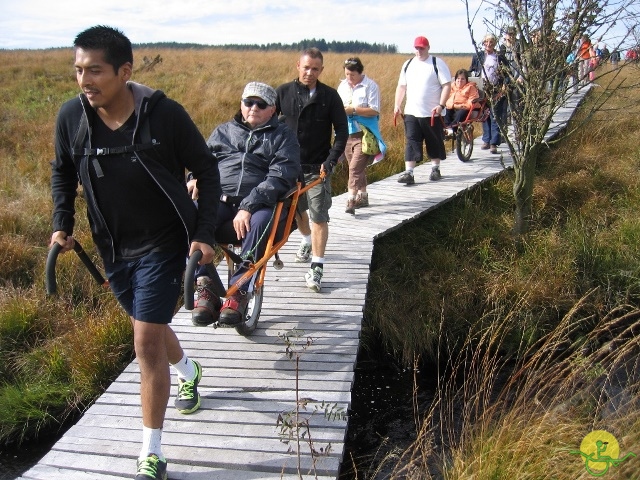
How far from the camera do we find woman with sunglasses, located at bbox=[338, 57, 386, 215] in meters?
6.61

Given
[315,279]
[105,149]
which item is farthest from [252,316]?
[105,149]

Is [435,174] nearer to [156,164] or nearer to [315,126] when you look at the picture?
[315,126]

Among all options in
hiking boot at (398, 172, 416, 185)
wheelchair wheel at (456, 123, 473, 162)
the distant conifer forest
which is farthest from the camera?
the distant conifer forest

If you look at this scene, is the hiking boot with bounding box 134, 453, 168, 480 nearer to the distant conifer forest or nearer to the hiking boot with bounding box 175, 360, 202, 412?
the hiking boot with bounding box 175, 360, 202, 412

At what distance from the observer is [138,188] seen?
268 cm

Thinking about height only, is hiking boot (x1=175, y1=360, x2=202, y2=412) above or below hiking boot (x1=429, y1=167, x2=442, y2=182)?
below

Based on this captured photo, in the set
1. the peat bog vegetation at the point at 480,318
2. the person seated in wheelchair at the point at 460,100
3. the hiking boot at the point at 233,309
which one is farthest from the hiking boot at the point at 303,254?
the person seated in wheelchair at the point at 460,100

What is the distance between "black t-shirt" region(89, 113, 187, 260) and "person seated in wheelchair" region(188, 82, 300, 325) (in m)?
1.09

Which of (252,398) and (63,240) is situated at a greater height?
(63,240)

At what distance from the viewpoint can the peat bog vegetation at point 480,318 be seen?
3.30 meters

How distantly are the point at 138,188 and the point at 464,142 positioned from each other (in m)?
7.57

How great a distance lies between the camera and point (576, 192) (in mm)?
8305

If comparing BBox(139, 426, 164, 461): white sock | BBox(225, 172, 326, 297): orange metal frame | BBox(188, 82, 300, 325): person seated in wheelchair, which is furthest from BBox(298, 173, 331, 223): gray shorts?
BBox(139, 426, 164, 461): white sock

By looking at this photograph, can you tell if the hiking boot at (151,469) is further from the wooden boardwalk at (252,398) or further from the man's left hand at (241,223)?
the man's left hand at (241,223)
